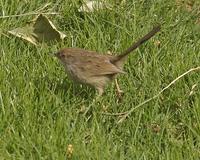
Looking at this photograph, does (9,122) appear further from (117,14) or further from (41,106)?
(117,14)

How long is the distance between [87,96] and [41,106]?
2.00ft

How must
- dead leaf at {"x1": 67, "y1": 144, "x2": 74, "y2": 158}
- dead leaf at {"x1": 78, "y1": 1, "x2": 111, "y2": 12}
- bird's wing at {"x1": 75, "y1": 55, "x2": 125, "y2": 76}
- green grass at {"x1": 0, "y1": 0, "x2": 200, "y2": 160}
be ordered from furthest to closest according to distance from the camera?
dead leaf at {"x1": 78, "y1": 1, "x2": 111, "y2": 12} < bird's wing at {"x1": 75, "y1": 55, "x2": 125, "y2": 76} < green grass at {"x1": 0, "y1": 0, "x2": 200, "y2": 160} < dead leaf at {"x1": 67, "y1": 144, "x2": 74, "y2": 158}

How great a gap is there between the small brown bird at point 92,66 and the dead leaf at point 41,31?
0.60 m

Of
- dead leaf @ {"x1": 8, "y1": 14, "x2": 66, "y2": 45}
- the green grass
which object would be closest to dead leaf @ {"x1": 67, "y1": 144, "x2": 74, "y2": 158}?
the green grass

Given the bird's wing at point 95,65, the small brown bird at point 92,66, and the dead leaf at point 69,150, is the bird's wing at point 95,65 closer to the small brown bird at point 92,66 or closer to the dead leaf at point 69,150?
the small brown bird at point 92,66

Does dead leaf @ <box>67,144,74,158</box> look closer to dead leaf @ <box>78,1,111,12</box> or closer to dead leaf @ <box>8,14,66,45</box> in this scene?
dead leaf @ <box>8,14,66,45</box>

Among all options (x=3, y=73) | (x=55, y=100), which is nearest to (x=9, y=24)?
(x=3, y=73)

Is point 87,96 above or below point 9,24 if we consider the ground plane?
below

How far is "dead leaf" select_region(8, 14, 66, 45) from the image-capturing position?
5.82 metres

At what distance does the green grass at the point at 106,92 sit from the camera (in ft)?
14.6

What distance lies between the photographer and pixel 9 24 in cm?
589

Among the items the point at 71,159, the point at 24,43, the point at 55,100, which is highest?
the point at 24,43

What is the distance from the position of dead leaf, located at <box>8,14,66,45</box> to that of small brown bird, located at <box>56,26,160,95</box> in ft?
1.97

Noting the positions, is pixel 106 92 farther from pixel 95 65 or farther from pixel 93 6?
pixel 93 6
